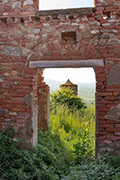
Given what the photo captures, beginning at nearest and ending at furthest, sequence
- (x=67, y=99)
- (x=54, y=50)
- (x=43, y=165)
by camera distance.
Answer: (x=43, y=165) → (x=54, y=50) → (x=67, y=99)

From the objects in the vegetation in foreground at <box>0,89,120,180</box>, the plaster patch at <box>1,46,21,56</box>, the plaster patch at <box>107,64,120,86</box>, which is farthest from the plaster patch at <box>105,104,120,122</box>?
the plaster patch at <box>1,46,21,56</box>

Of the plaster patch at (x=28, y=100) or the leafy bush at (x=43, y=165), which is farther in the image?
the plaster patch at (x=28, y=100)

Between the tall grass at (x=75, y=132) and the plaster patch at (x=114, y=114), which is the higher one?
the plaster patch at (x=114, y=114)

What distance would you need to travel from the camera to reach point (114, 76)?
130 inches

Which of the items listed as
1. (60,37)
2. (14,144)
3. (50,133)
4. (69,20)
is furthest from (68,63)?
(50,133)

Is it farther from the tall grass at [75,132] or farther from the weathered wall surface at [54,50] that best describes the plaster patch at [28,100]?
the tall grass at [75,132]

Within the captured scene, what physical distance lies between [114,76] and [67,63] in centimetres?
108

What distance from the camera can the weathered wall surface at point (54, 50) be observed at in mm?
3303

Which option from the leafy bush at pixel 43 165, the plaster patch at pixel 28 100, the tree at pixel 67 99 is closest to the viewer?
the leafy bush at pixel 43 165

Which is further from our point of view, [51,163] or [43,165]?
[51,163]

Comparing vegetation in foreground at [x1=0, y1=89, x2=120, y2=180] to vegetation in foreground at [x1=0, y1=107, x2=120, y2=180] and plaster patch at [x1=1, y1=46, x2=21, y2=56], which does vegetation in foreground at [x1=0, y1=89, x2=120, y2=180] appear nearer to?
vegetation in foreground at [x1=0, y1=107, x2=120, y2=180]

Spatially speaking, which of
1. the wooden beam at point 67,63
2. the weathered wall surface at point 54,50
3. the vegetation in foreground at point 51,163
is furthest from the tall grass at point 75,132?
the wooden beam at point 67,63

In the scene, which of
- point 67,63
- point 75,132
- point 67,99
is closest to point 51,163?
point 67,63

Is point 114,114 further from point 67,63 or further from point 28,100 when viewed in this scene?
point 28,100
